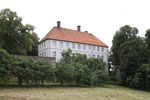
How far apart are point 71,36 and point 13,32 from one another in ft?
44.1

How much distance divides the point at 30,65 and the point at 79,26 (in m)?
→ 26.0

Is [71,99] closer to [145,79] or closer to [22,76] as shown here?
[22,76]


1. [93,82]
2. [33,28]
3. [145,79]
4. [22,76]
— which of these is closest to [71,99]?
[22,76]

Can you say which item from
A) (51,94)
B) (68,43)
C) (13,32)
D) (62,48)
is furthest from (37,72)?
(68,43)

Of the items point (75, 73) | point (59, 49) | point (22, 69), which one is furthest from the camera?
point (59, 49)

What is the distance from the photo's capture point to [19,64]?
1480 cm

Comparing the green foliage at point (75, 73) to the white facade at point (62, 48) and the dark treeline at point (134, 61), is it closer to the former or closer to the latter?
the dark treeline at point (134, 61)

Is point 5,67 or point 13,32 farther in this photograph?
point 13,32

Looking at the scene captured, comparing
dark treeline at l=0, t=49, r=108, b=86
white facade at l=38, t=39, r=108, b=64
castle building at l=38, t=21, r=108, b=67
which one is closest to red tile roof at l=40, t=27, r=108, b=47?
castle building at l=38, t=21, r=108, b=67

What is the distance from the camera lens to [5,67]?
13.7 meters

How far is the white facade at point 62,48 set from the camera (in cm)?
3052

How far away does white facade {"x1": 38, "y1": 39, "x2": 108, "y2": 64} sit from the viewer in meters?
30.5

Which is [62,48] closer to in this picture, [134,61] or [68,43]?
[68,43]

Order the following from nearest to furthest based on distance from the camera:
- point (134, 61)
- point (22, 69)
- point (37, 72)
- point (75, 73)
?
1. point (22, 69)
2. point (37, 72)
3. point (75, 73)
4. point (134, 61)
